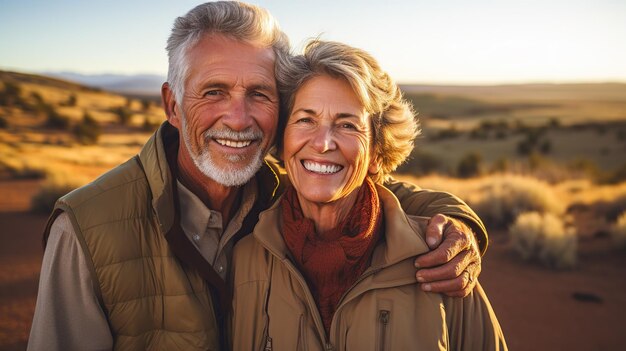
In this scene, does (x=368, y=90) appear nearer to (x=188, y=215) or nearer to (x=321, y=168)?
(x=321, y=168)

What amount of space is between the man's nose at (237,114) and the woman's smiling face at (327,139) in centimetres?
35

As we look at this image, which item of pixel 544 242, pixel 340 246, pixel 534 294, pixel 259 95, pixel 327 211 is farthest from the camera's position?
pixel 544 242

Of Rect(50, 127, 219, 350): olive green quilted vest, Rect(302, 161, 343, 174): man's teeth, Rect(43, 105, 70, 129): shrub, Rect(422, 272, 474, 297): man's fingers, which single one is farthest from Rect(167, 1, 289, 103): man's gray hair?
Rect(43, 105, 70, 129): shrub

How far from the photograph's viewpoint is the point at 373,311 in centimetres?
245

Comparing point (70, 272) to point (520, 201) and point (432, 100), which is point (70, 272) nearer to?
point (520, 201)

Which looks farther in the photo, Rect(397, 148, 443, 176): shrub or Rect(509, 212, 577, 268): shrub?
Rect(397, 148, 443, 176): shrub

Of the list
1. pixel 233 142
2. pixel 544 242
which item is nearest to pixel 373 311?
pixel 233 142

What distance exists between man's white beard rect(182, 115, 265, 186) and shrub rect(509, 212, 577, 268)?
6642mm

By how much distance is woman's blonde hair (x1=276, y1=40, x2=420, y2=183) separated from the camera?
109 inches

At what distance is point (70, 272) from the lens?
2.52 m

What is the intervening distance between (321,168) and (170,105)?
134cm

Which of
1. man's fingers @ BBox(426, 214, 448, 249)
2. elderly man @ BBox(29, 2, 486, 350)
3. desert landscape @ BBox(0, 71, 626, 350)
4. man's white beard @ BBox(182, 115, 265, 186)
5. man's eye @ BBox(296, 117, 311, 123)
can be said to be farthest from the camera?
desert landscape @ BBox(0, 71, 626, 350)

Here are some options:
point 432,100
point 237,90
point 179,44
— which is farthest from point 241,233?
point 432,100

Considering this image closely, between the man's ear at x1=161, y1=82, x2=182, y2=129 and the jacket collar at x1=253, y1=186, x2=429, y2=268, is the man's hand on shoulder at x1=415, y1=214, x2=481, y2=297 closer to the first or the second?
the jacket collar at x1=253, y1=186, x2=429, y2=268
